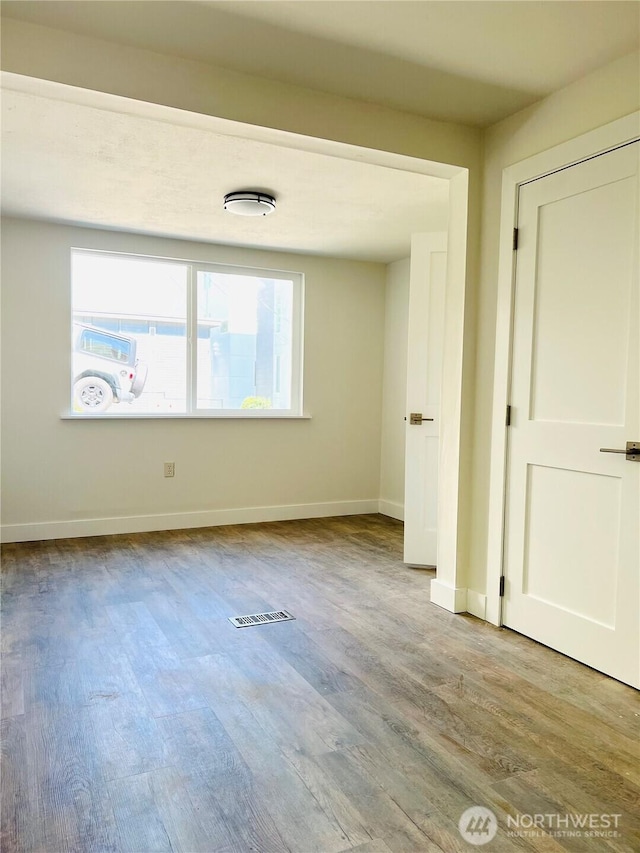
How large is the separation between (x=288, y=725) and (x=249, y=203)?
2.87 metres

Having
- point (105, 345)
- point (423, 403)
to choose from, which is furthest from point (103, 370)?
point (423, 403)

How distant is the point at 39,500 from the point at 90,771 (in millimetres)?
3072

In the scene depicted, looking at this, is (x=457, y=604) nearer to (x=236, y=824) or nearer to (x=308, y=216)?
(x=236, y=824)

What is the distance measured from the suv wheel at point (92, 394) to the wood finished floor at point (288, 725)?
1603mm

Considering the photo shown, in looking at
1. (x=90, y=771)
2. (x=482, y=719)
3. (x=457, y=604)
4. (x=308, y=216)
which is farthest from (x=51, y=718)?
(x=308, y=216)

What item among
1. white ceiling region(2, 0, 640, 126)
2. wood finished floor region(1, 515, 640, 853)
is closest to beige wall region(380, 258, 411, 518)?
wood finished floor region(1, 515, 640, 853)

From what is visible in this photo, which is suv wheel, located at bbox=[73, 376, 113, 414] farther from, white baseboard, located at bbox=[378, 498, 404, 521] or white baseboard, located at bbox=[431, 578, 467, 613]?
white baseboard, located at bbox=[431, 578, 467, 613]

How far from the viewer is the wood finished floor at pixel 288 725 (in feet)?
4.98

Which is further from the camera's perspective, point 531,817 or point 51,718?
point 51,718

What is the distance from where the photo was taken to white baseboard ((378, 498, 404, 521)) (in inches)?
212

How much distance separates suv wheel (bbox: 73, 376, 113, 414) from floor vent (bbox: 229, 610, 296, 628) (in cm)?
241

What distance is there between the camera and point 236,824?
1511 millimetres

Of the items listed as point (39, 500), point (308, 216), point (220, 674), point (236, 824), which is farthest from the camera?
point (39, 500)

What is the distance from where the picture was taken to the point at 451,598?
10.00 feet
